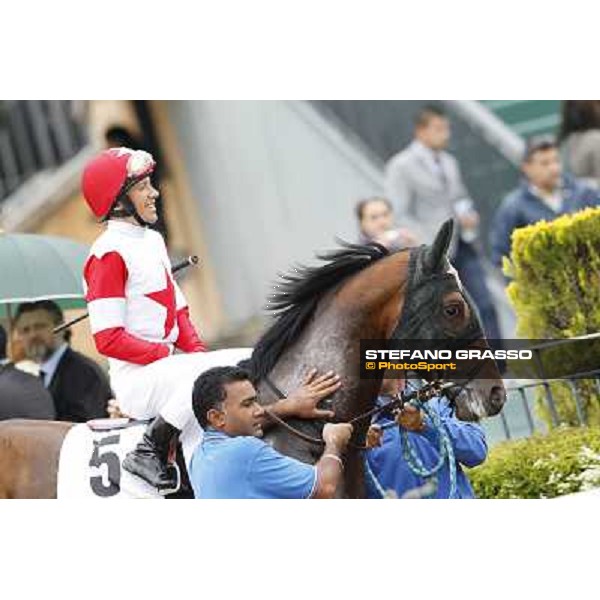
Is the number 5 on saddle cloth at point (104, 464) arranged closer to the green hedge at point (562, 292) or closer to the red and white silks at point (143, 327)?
the red and white silks at point (143, 327)

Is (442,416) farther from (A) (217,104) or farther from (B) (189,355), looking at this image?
(A) (217,104)

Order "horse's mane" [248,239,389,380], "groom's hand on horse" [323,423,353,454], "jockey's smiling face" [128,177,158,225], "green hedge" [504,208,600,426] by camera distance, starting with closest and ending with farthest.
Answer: "groom's hand on horse" [323,423,353,454]
"horse's mane" [248,239,389,380]
"jockey's smiling face" [128,177,158,225]
"green hedge" [504,208,600,426]

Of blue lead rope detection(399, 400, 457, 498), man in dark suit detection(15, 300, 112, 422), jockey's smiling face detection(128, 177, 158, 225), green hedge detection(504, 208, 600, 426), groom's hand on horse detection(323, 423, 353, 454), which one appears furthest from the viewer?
man in dark suit detection(15, 300, 112, 422)

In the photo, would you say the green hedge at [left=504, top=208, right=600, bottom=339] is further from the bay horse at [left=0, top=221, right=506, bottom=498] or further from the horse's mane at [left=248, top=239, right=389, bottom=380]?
the horse's mane at [left=248, top=239, right=389, bottom=380]

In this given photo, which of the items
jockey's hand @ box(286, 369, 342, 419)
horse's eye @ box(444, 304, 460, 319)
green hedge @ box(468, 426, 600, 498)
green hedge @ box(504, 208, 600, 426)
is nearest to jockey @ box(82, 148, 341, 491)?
jockey's hand @ box(286, 369, 342, 419)

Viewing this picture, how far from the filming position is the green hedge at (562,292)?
21.9ft

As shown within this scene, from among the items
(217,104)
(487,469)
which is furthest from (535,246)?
(217,104)

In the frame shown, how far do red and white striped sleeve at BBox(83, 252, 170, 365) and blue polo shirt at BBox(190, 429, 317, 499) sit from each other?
0.40 metres

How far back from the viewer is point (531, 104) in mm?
6680

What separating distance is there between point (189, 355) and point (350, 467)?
0.75m

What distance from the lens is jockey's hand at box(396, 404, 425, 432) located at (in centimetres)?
639

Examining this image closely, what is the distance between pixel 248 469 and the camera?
6.29 m

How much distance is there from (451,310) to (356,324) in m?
0.36
